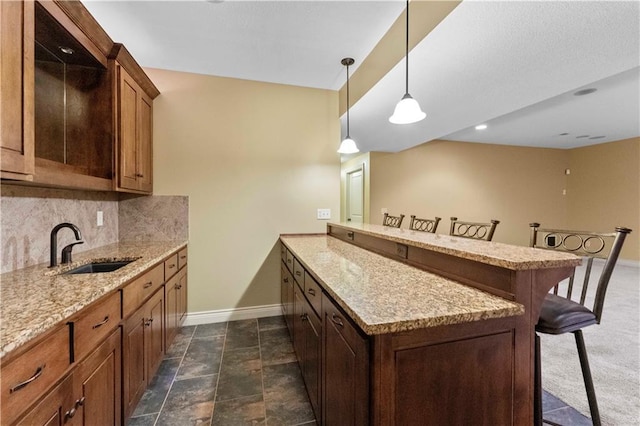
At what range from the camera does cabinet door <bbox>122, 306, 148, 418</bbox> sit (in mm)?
1399

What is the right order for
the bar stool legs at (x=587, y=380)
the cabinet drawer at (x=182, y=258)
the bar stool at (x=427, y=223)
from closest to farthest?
the bar stool legs at (x=587, y=380) < the cabinet drawer at (x=182, y=258) < the bar stool at (x=427, y=223)

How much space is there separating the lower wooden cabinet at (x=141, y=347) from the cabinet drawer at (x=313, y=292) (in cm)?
100

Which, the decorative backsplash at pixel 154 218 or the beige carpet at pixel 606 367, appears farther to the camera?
the decorative backsplash at pixel 154 218

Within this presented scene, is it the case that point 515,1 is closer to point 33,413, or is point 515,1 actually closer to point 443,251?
point 443,251

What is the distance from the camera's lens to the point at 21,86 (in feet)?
3.63

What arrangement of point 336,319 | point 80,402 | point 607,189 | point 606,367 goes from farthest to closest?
1. point 607,189
2. point 606,367
3. point 336,319
4. point 80,402

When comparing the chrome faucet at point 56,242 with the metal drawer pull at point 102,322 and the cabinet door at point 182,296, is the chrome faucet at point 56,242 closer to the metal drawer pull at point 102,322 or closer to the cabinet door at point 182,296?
the metal drawer pull at point 102,322

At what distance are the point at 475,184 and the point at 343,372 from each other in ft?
20.0

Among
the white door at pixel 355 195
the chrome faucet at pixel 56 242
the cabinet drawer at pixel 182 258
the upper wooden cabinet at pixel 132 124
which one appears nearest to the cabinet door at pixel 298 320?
the cabinet drawer at pixel 182 258

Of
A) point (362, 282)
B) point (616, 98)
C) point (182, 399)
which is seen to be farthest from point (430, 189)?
point (182, 399)

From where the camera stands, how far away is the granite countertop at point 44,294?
30.9 inches

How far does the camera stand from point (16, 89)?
108 centimetres

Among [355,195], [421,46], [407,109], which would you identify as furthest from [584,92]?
[355,195]

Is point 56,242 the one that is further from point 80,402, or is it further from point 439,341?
point 439,341
